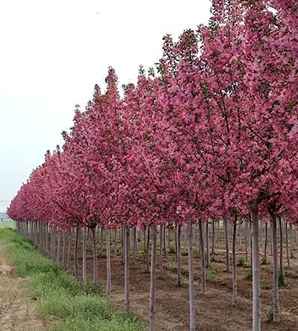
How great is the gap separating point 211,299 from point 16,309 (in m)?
6.49

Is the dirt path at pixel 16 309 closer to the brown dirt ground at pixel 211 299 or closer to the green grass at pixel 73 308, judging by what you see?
the green grass at pixel 73 308

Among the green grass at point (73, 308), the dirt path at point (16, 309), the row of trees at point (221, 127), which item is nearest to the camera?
the row of trees at point (221, 127)

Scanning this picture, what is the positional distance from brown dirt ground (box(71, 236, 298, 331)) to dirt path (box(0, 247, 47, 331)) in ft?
10.1

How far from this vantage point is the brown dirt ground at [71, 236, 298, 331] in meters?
15.9

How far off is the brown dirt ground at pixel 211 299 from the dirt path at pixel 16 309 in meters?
3.07

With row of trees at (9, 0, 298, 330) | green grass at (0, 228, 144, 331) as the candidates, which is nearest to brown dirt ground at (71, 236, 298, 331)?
green grass at (0, 228, 144, 331)

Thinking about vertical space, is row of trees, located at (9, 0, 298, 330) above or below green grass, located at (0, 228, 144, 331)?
above

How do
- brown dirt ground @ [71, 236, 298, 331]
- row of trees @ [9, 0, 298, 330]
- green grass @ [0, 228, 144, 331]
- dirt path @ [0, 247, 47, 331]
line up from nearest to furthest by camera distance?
row of trees @ [9, 0, 298, 330] < green grass @ [0, 228, 144, 331] < dirt path @ [0, 247, 47, 331] < brown dirt ground @ [71, 236, 298, 331]

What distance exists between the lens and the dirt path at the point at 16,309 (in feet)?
50.3

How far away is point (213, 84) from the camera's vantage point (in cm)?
1015

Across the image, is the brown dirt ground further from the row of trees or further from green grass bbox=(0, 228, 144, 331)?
the row of trees

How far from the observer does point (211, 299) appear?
19.9m

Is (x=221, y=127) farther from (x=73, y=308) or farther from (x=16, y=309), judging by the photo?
(x=16, y=309)

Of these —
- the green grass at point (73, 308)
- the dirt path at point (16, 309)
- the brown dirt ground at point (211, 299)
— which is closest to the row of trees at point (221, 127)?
the green grass at point (73, 308)
